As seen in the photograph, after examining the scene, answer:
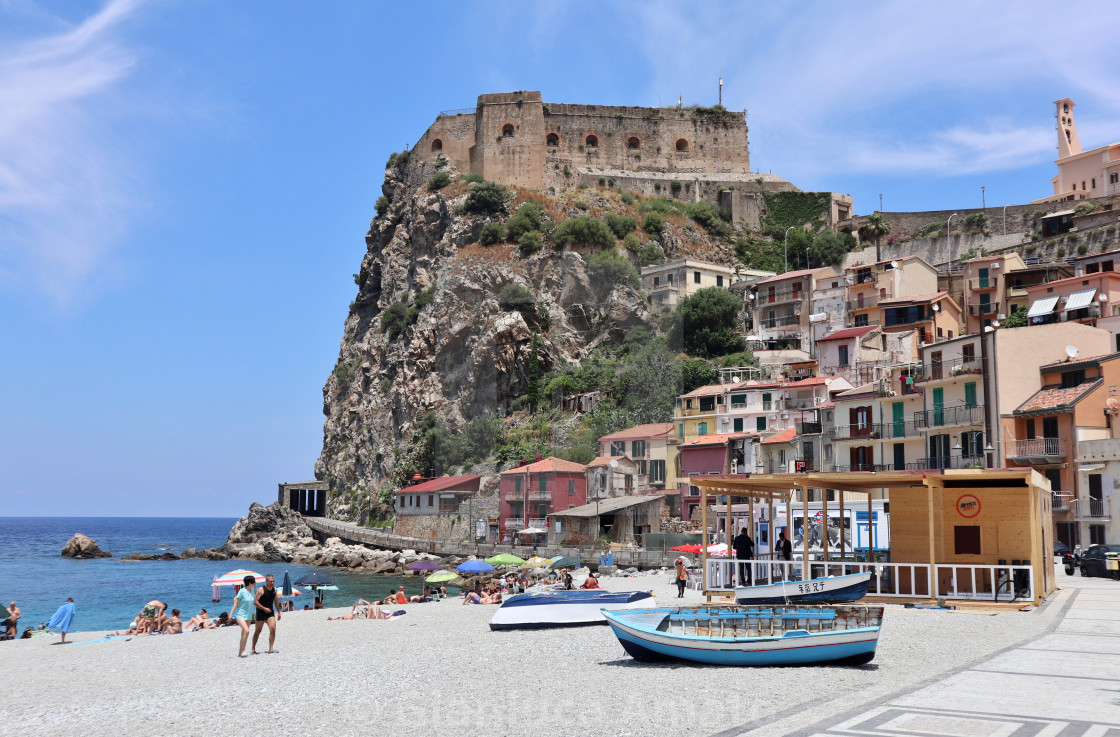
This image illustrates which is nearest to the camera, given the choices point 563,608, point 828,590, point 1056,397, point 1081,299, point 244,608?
point 244,608

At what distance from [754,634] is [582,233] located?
69.0 metres

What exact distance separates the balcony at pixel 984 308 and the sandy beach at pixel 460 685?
41293 millimetres

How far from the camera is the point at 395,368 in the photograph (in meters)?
86.6

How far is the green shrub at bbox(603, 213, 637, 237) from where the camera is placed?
274ft

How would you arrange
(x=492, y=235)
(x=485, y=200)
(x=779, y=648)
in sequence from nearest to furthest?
(x=779, y=648)
(x=492, y=235)
(x=485, y=200)

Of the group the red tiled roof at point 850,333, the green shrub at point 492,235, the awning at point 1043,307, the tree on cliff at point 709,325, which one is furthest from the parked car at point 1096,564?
the green shrub at point 492,235

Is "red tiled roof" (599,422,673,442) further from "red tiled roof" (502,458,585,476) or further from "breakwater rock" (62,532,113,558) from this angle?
"breakwater rock" (62,532,113,558)

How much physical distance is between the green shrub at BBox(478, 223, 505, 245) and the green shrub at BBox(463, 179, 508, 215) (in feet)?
7.71

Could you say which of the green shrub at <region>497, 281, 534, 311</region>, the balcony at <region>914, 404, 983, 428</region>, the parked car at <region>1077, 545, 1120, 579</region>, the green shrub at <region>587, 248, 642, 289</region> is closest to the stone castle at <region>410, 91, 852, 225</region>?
the green shrub at <region>587, 248, 642, 289</region>

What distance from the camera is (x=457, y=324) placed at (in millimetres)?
79500

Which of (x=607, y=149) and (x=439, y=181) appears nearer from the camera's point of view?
(x=439, y=181)

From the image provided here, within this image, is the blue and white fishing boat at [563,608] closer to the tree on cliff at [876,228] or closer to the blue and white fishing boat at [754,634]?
the blue and white fishing boat at [754,634]

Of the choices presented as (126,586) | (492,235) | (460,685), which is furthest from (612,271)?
(460,685)

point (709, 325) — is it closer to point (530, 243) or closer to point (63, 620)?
point (530, 243)
